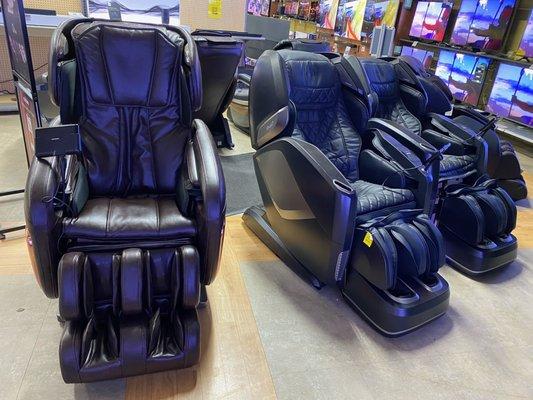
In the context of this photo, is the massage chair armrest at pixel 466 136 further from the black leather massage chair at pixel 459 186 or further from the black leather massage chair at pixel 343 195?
the black leather massage chair at pixel 343 195

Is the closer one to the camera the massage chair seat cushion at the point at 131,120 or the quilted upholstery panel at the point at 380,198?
the massage chair seat cushion at the point at 131,120

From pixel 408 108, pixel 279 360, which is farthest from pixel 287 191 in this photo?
pixel 408 108

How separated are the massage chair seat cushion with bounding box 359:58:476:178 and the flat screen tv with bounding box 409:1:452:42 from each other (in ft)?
7.31

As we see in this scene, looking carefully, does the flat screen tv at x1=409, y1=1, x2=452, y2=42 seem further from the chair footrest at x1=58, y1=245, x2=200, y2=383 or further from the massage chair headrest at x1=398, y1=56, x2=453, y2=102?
the chair footrest at x1=58, y1=245, x2=200, y2=383

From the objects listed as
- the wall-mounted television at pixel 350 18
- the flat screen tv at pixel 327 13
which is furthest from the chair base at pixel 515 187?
the flat screen tv at pixel 327 13

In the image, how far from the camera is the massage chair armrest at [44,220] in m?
1.37

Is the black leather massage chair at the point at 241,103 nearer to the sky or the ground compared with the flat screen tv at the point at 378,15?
nearer to the ground

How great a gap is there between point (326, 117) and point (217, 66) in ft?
3.90

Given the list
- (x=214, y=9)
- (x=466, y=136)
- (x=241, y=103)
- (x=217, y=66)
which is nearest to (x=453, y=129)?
(x=466, y=136)

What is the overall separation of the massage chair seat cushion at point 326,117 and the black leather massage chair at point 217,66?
36.1 inches

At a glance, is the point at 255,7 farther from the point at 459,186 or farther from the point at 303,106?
the point at 459,186

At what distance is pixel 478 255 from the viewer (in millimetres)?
2367

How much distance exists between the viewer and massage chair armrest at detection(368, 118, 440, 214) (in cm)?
221

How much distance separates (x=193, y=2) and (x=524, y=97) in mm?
3498
